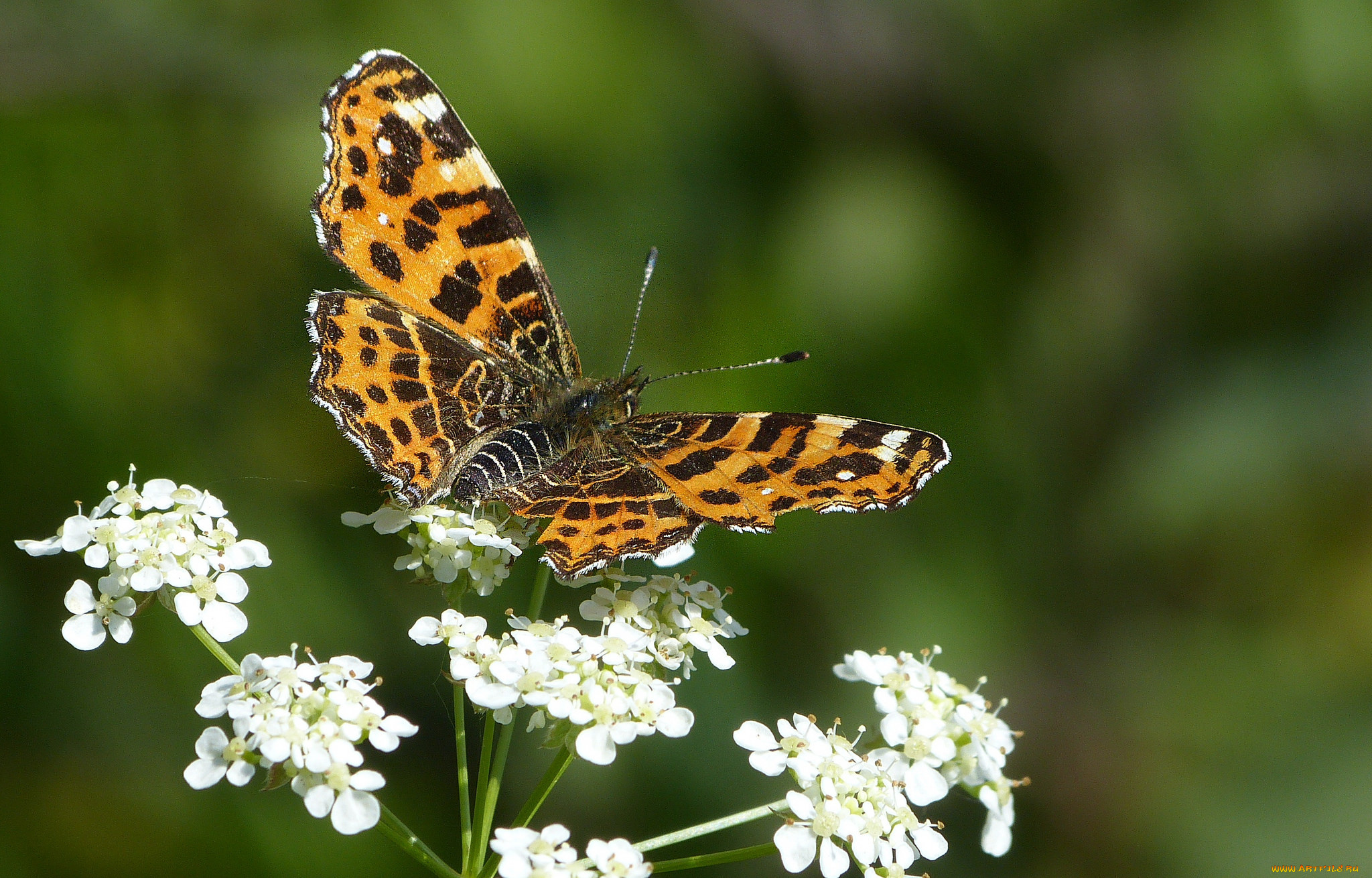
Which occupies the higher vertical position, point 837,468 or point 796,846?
point 837,468

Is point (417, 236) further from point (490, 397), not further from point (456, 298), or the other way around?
point (490, 397)

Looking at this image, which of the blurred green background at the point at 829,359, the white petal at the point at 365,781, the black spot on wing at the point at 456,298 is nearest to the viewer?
the white petal at the point at 365,781

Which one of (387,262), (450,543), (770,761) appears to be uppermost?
(387,262)

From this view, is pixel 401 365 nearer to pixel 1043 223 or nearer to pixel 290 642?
pixel 290 642

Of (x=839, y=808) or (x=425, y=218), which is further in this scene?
(x=425, y=218)

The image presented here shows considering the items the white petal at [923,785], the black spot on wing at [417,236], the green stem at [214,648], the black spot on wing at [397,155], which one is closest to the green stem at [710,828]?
the white petal at [923,785]

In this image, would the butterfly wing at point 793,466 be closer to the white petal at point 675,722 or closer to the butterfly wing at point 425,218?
the white petal at point 675,722

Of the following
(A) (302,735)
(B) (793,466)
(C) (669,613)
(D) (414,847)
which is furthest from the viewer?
(B) (793,466)

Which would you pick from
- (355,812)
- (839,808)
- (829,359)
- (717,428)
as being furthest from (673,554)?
(829,359)
